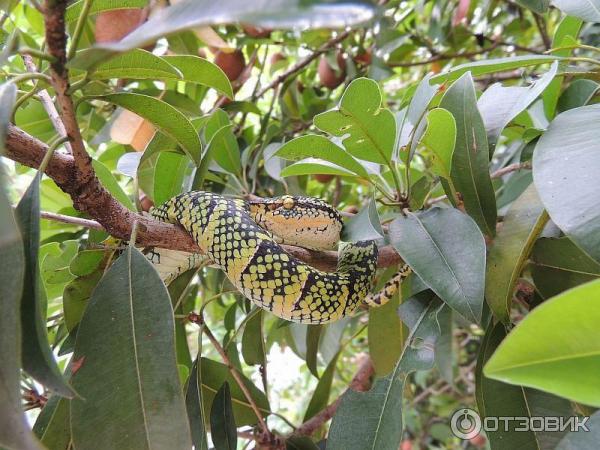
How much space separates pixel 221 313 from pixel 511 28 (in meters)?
1.86

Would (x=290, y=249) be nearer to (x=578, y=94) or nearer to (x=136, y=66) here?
(x=136, y=66)

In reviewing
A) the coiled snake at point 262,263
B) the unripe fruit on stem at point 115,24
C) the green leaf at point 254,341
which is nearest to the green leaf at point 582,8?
the coiled snake at point 262,263

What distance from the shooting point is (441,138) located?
0.94 metres

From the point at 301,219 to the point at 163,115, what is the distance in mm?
528

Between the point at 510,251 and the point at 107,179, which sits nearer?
the point at 510,251

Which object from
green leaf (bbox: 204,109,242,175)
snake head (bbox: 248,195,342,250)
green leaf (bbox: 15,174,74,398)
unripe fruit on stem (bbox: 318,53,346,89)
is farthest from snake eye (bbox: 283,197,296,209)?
unripe fruit on stem (bbox: 318,53,346,89)

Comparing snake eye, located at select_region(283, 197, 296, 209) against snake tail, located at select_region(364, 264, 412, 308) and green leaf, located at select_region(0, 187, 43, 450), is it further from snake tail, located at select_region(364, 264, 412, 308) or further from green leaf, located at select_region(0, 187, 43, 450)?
green leaf, located at select_region(0, 187, 43, 450)

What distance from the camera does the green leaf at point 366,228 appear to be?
2.94 feet

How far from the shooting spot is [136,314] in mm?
730

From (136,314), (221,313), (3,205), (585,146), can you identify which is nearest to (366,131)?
(585,146)

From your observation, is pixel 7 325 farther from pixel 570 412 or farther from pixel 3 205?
pixel 570 412

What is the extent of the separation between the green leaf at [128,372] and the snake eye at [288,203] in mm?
554

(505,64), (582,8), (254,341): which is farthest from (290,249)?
(582,8)

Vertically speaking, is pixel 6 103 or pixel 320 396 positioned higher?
pixel 6 103
